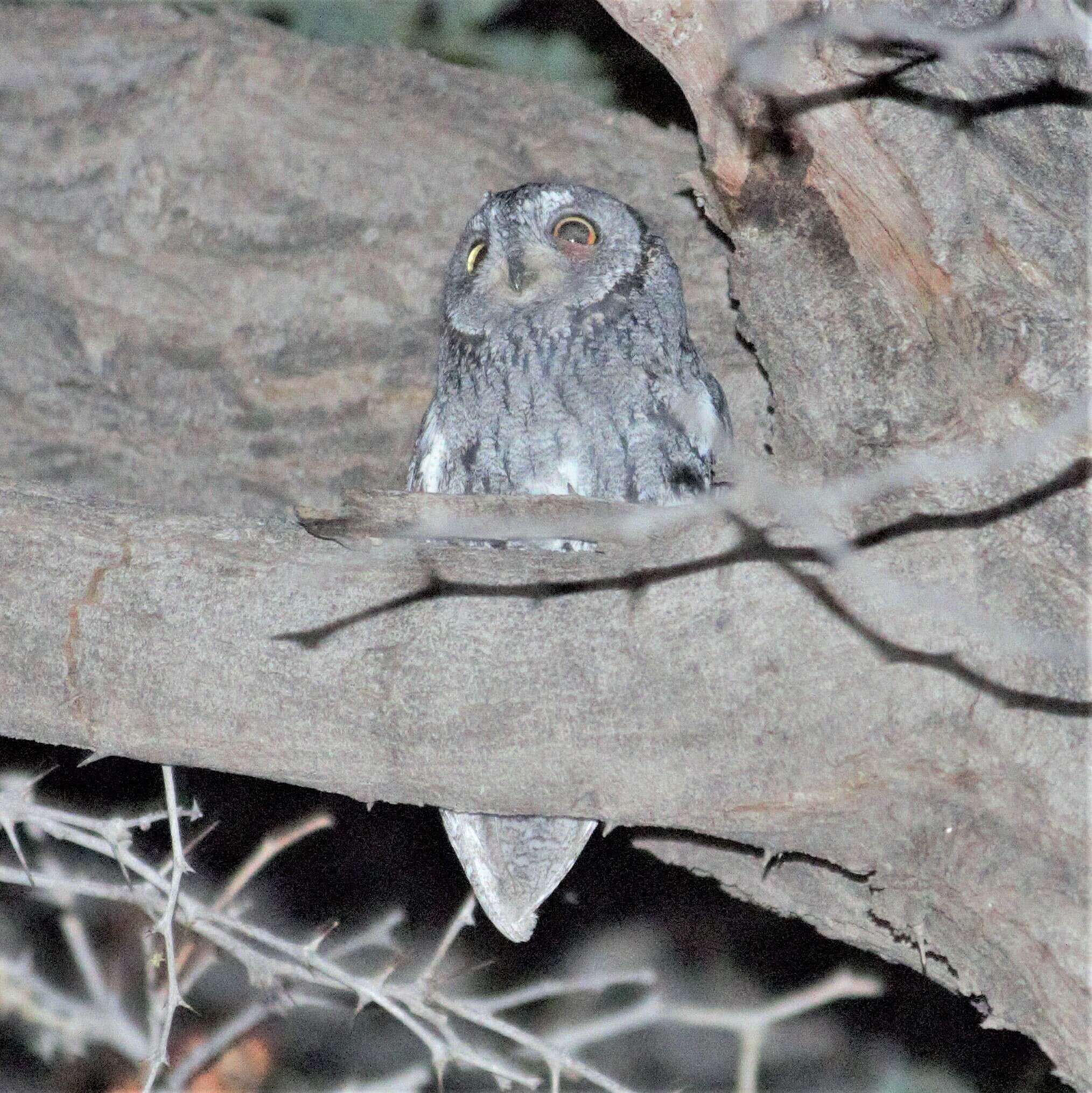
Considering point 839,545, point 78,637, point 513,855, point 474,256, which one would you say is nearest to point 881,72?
point 839,545

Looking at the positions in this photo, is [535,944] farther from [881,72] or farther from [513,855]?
[881,72]

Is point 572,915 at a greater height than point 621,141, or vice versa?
point 621,141

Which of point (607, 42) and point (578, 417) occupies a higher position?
point (607, 42)

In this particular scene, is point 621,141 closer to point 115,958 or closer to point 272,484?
point 272,484

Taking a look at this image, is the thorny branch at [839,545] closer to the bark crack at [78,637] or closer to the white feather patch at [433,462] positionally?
the bark crack at [78,637]

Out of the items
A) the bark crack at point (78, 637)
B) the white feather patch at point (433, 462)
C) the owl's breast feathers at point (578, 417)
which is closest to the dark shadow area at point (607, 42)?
the owl's breast feathers at point (578, 417)

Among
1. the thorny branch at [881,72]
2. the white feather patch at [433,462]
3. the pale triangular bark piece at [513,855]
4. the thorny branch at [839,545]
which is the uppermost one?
the thorny branch at [881,72]

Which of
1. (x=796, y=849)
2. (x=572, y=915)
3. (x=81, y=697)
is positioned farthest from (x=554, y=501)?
(x=572, y=915)
